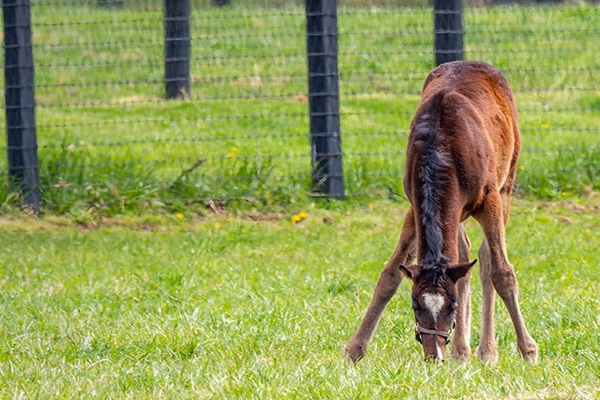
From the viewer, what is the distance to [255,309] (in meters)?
6.65

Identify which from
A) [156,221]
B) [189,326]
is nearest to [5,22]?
[156,221]

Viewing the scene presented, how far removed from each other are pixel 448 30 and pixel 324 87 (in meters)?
1.15

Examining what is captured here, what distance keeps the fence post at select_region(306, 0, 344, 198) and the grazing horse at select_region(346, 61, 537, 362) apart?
11.3 ft

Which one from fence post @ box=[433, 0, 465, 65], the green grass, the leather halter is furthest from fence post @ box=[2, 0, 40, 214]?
the leather halter

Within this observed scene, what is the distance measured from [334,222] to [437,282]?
441 cm

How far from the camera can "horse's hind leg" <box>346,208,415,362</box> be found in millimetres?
5629

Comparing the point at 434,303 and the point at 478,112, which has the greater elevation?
the point at 478,112

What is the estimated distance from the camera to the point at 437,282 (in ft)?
16.5

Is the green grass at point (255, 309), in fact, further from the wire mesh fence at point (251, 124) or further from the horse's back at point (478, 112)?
the horse's back at point (478, 112)

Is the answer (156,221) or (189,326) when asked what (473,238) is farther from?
(189,326)

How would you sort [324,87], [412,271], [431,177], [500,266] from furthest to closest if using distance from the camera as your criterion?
[324,87], [500,266], [431,177], [412,271]

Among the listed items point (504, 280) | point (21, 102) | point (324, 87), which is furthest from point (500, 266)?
point (21, 102)

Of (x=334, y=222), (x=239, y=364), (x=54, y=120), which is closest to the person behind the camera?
(x=239, y=364)

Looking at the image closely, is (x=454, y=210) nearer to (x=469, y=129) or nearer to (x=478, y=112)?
(x=469, y=129)
